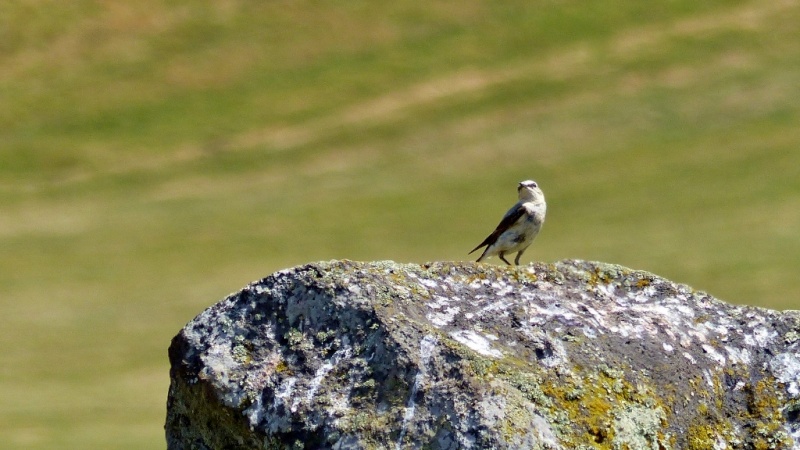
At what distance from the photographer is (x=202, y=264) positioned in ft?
99.9

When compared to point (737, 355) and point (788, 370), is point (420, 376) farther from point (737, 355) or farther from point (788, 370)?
point (788, 370)

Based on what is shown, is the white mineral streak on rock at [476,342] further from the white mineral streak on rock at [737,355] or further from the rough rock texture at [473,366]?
the white mineral streak on rock at [737,355]

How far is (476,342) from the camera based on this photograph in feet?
21.8

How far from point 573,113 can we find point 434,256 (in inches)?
541

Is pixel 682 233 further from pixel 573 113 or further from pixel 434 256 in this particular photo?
pixel 573 113

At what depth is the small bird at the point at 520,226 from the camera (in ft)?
39.3

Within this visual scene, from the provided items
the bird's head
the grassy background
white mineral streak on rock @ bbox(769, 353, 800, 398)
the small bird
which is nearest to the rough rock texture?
white mineral streak on rock @ bbox(769, 353, 800, 398)

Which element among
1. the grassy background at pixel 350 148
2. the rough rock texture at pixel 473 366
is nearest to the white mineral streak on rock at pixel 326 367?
the rough rock texture at pixel 473 366

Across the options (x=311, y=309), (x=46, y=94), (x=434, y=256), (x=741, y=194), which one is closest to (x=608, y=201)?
(x=741, y=194)

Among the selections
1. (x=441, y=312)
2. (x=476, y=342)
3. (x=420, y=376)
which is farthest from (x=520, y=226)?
(x=420, y=376)

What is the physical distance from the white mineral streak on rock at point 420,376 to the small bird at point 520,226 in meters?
5.40

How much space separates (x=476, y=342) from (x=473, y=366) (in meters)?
0.26

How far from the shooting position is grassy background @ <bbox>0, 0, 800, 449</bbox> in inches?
1105

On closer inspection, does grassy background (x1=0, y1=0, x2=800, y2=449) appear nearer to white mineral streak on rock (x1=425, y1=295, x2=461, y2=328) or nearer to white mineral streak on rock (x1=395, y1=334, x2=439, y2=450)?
white mineral streak on rock (x1=425, y1=295, x2=461, y2=328)
